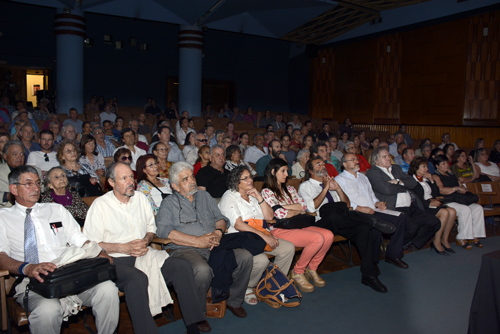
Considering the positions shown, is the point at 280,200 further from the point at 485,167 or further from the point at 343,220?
the point at 485,167

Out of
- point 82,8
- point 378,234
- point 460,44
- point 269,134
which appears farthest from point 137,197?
point 460,44

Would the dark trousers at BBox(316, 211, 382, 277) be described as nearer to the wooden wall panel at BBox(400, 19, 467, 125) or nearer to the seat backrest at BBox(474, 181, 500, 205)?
the seat backrest at BBox(474, 181, 500, 205)

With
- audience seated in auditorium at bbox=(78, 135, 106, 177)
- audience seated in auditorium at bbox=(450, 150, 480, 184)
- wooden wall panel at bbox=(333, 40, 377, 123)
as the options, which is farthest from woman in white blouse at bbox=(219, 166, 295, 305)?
wooden wall panel at bbox=(333, 40, 377, 123)

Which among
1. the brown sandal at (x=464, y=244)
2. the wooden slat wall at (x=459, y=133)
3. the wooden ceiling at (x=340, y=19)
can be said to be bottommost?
the brown sandal at (x=464, y=244)

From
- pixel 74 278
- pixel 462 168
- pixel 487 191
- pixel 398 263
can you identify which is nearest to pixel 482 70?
pixel 462 168

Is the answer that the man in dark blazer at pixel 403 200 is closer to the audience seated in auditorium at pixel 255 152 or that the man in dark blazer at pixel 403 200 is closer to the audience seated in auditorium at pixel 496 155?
the audience seated in auditorium at pixel 255 152

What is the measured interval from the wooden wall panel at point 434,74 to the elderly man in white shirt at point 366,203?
698 centimetres

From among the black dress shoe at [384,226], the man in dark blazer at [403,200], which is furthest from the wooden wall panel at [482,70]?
the black dress shoe at [384,226]

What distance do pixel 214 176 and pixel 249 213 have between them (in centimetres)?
88

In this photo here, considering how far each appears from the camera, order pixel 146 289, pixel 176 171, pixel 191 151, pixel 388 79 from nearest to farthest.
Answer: pixel 146 289
pixel 176 171
pixel 191 151
pixel 388 79

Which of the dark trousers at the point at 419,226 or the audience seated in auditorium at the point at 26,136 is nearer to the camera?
the dark trousers at the point at 419,226

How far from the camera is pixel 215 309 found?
2.66 metres

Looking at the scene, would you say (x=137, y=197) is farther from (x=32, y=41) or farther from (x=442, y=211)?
(x=32, y=41)

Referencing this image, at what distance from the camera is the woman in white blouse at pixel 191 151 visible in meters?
4.96
